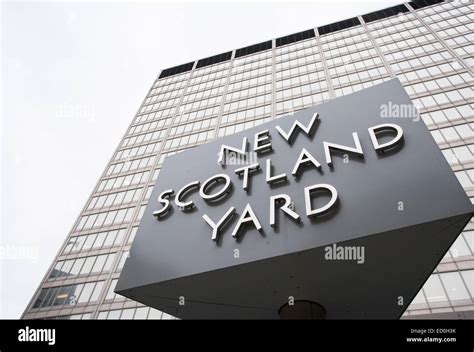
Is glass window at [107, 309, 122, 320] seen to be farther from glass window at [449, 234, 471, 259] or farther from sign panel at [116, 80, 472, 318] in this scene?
glass window at [449, 234, 471, 259]

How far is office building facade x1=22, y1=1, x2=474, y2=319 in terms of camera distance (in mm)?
29266

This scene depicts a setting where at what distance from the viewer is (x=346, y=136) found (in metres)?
8.66

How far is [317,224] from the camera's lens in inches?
276

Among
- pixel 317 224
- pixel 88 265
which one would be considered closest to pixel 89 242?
pixel 88 265

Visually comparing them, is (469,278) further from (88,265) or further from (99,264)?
(88,265)

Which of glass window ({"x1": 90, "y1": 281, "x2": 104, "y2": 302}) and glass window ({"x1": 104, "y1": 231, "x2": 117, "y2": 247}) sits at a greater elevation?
glass window ({"x1": 104, "y1": 231, "x2": 117, "y2": 247})

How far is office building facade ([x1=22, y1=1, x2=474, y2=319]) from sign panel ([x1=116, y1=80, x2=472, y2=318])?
15.3 metres

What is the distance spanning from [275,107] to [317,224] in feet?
122

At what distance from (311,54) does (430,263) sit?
162 ft

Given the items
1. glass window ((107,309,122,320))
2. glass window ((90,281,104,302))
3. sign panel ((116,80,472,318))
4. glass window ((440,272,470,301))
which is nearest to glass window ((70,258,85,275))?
glass window ((90,281,104,302))

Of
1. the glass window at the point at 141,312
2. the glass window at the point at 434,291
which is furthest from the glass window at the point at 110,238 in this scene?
the glass window at the point at 434,291

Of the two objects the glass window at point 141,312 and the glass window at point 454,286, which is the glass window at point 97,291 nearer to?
the glass window at point 141,312
